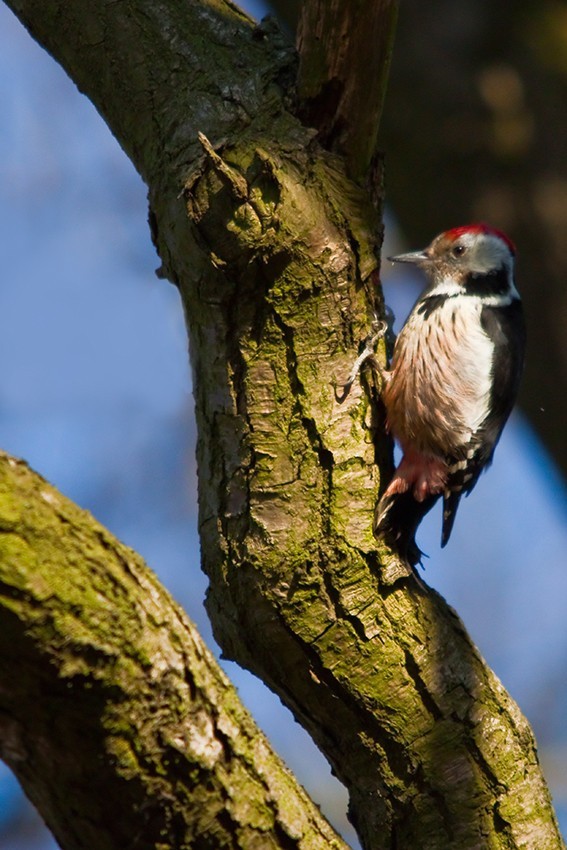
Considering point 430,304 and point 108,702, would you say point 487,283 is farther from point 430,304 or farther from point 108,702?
point 108,702

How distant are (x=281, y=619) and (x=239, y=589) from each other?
147 millimetres

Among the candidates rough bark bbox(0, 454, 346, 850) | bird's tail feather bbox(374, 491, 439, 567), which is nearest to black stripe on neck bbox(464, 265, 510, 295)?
bird's tail feather bbox(374, 491, 439, 567)

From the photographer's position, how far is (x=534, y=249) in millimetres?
4934

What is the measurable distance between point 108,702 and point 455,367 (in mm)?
2516

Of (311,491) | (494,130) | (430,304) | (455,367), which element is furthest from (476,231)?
(311,491)

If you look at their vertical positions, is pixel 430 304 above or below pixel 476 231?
below

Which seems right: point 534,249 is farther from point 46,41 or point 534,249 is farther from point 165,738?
point 165,738

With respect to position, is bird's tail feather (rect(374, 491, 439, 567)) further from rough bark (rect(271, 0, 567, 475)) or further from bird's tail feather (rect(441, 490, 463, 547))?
rough bark (rect(271, 0, 567, 475))

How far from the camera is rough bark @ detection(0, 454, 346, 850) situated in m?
1.85

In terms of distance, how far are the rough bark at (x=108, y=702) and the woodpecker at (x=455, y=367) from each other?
130cm

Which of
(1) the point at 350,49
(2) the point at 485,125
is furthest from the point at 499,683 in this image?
(2) the point at 485,125

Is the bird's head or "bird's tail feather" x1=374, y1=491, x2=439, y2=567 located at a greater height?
the bird's head

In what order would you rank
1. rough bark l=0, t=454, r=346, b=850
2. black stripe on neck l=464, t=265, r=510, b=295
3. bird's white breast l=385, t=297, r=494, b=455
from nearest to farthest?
1. rough bark l=0, t=454, r=346, b=850
2. bird's white breast l=385, t=297, r=494, b=455
3. black stripe on neck l=464, t=265, r=510, b=295

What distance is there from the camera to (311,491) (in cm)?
281
